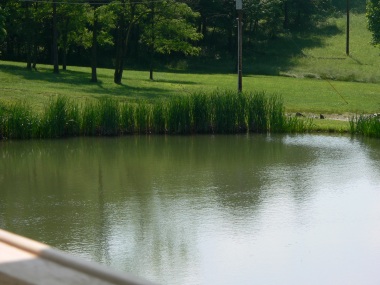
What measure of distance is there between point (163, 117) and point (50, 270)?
21.9 metres

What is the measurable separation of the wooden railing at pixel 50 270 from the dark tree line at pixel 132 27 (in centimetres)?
2555

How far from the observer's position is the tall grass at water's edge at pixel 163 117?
75.5ft

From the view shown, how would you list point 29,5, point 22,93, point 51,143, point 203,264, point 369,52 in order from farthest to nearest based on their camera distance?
point 369,52 → point 29,5 → point 22,93 → point 51,143 → point 203,264

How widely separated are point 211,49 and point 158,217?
153ft

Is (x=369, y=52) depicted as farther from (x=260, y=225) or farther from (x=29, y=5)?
(x=260, y=225)

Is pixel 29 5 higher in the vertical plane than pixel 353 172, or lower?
higher

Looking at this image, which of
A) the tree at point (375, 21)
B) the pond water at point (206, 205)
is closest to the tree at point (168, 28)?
the tree at point (375, 21)

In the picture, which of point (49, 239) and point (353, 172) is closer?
point (49, 239)

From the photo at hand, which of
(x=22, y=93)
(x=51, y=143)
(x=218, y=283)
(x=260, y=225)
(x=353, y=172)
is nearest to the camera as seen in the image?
(x=218, y=283)

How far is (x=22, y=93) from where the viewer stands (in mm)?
29938

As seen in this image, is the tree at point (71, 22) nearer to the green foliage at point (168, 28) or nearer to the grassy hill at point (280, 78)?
the grassy hill at point (280, 78)

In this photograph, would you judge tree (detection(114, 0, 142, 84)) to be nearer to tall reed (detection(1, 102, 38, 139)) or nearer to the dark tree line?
the dark tree line

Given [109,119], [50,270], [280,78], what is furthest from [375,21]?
[50,270]

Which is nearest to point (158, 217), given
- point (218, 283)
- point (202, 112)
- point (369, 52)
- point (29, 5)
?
point (218, 283)
